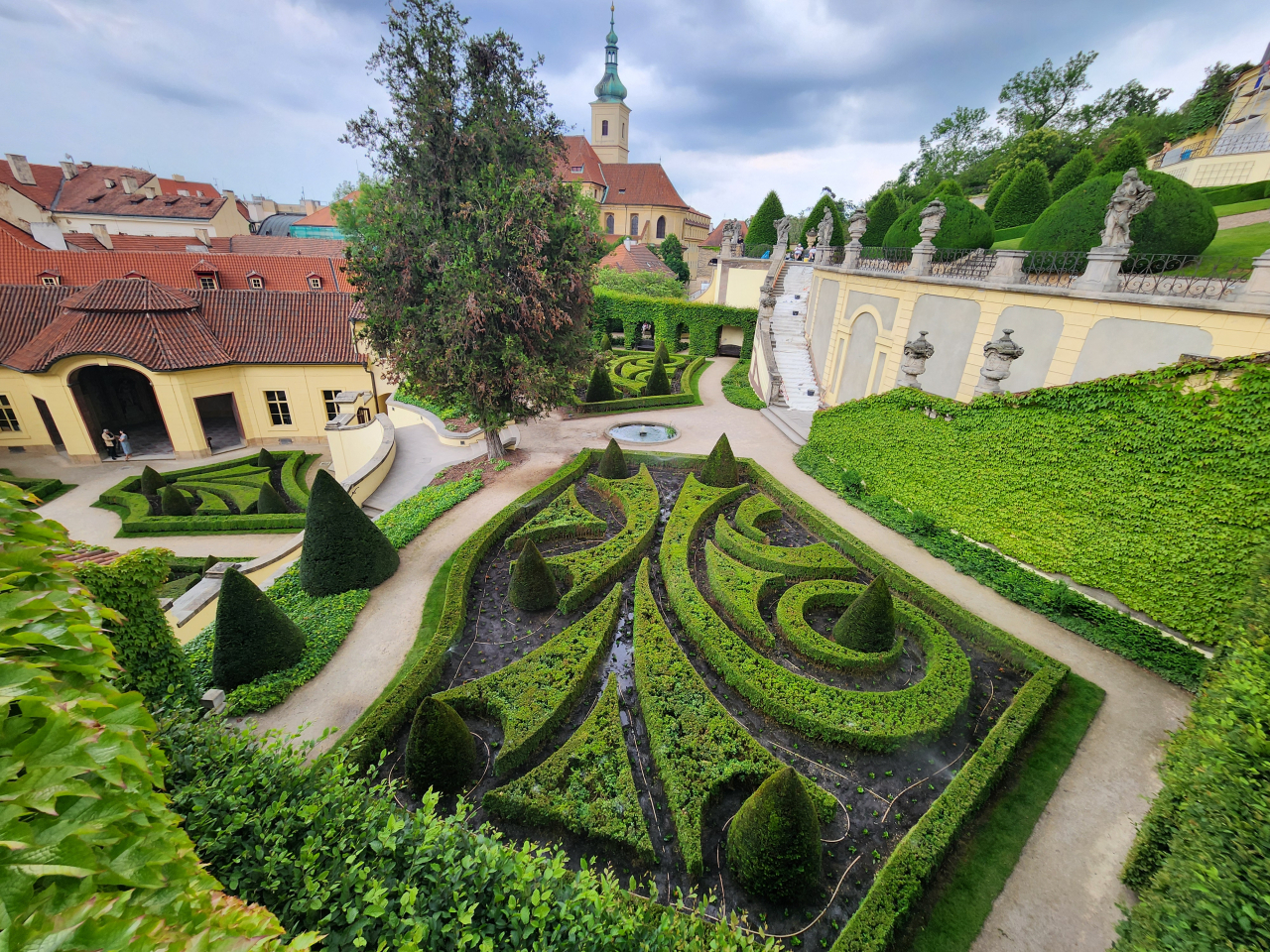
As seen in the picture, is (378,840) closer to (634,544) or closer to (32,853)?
(32,853)

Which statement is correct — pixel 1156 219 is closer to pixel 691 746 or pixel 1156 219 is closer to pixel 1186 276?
pixel 1186 276

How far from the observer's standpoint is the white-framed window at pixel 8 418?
879 inches

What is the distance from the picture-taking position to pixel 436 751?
697 cm

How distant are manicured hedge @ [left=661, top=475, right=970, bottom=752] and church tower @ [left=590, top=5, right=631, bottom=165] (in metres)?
76.1

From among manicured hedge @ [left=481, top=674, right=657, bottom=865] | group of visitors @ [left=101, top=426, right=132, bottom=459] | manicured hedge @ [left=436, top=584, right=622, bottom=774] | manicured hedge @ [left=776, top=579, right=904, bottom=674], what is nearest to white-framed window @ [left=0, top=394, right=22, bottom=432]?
group of visitors @ [left=101, top=426, right=132, bottom=459]

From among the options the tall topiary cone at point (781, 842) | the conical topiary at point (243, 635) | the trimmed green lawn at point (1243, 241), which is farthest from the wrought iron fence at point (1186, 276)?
the conical topiary at point (243, 635)

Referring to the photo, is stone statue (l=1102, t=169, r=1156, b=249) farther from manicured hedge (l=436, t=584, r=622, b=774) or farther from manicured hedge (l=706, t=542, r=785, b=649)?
manicured hedge (l=436, t=584, r=622, b=774)

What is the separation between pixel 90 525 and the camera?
17.5m

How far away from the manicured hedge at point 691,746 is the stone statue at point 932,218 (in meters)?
15.9

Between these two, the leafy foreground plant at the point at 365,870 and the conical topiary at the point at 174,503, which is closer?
the leafy foreground plant at the point at 365,870

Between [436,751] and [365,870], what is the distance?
359cm

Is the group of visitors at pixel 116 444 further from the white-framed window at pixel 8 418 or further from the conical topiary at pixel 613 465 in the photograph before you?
the conical topiary at pixel 613 465

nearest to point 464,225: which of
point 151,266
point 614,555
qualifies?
point 614,555

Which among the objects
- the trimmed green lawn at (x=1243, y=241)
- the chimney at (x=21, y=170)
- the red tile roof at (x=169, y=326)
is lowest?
the red tile roof at (x=169, y=326)
